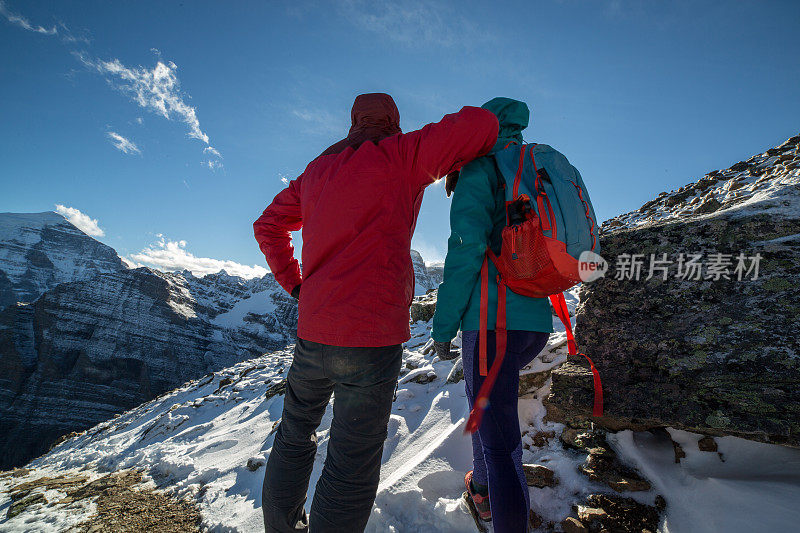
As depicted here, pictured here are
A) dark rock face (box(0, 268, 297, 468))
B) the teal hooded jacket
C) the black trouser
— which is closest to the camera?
the black trouser

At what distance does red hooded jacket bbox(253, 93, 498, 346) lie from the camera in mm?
1844

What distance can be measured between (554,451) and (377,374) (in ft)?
6.75

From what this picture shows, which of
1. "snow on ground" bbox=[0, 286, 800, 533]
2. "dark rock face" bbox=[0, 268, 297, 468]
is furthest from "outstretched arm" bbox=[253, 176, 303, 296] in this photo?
"dark rock face" bbox=[0, 268, 297, 468]

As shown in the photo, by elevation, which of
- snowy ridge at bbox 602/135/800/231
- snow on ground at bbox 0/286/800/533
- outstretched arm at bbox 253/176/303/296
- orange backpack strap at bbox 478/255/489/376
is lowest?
snow on ground at bbox 0/286/800/533

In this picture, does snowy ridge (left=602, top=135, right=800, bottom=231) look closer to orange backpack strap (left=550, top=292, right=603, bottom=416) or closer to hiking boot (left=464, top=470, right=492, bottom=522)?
orange backpack strap (left=550, top=292, right=603, bottom=416)

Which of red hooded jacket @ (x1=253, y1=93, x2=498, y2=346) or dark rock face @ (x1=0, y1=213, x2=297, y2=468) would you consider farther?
dark rock face @ (x1=0, y1=213, x2=297, y2=468)

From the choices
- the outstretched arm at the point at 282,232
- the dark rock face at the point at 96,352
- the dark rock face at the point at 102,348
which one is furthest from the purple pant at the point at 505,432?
the dark rock face at the point at 96,352

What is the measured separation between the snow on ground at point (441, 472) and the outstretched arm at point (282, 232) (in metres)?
2.04

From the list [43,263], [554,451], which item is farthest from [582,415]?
[43,263]

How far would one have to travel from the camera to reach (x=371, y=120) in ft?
7.44

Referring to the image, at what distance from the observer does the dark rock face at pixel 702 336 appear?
6.95ft

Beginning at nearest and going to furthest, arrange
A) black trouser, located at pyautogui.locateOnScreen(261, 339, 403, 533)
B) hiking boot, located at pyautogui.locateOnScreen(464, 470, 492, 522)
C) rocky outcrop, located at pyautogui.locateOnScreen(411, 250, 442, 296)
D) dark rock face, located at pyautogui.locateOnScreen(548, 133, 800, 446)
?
black trouser, located at pyautogui.locateOnScreen(261, 339, 403, 533) → dark rock face, located at pyautogui.locateOnScreen(548, 133, 800, 446) → hiking boot, located at pyautogui.locateOnScreen(464, 470, 492, 522) → rocky outcrop, located at pyautogui.locateOnScreen(411, 250, 442, 296)

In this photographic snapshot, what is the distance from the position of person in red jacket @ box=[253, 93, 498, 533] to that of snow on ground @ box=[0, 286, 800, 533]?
977 millimetres

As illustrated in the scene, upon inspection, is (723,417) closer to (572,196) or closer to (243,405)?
(572,196)
